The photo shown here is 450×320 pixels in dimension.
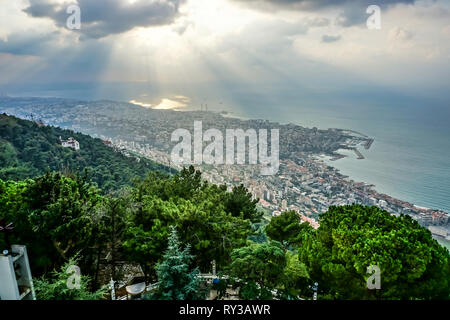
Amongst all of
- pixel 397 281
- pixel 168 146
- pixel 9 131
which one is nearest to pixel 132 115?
pixel 168 146

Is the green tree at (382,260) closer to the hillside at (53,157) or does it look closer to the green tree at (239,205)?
the green tree at (239,205)

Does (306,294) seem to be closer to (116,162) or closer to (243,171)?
(243,171)

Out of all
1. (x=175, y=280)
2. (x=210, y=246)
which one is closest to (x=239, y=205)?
(x=210, y=246)

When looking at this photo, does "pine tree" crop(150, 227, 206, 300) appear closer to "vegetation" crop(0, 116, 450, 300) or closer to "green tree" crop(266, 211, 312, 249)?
"vegetation" crop(0, 116, 450, 300)

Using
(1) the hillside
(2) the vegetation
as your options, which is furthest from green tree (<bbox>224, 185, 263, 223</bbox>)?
(1) the hillside

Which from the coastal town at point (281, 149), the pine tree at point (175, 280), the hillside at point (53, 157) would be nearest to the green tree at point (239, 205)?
the coastal town at point (281, 149)

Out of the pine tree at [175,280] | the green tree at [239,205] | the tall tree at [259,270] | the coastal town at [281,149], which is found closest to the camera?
the pine tree at [175,280]

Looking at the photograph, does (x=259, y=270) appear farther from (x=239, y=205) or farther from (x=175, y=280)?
(x=239, y=205)
